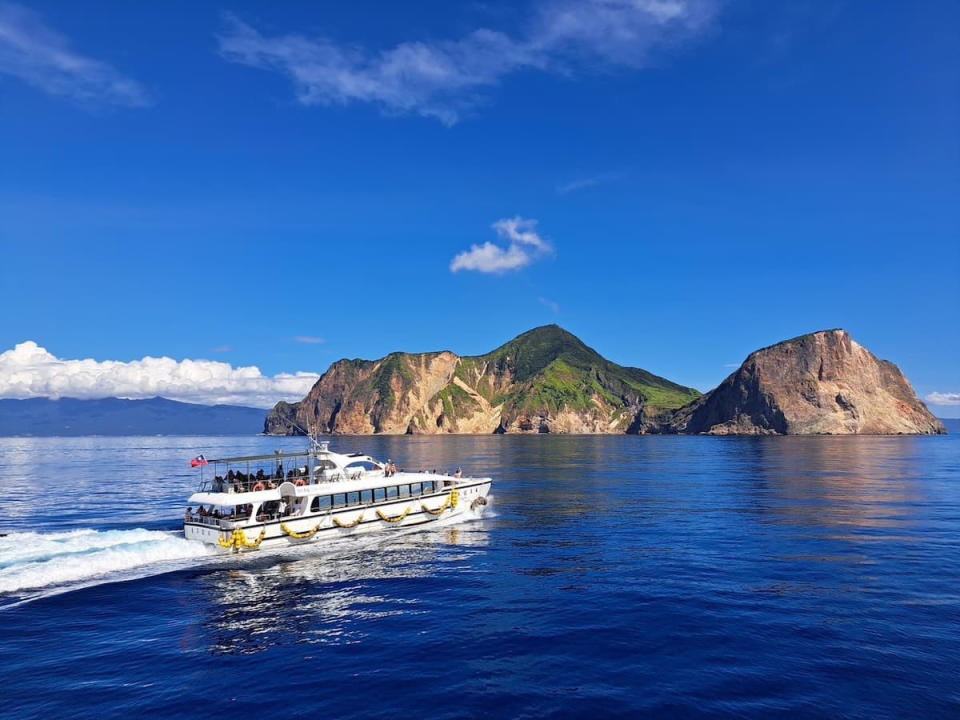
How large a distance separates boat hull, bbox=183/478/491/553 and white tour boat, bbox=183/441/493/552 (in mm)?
67

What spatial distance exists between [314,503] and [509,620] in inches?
918

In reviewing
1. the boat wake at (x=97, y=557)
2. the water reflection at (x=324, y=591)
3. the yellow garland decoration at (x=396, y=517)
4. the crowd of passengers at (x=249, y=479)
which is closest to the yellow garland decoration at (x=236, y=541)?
the boat wake at (x=97, y=557)

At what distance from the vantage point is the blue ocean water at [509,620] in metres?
20.6

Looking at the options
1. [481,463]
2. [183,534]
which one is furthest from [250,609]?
[481,463]

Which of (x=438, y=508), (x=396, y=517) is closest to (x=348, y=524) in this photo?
(x=396, y=517)

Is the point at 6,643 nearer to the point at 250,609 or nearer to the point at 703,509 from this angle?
the point at 250,609

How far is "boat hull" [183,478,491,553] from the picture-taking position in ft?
137

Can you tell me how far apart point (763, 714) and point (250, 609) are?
23.9m

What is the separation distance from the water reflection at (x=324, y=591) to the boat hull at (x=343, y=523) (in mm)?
2111

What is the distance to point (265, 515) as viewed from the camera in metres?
44.2

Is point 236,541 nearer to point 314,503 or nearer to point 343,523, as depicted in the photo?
point 314,503

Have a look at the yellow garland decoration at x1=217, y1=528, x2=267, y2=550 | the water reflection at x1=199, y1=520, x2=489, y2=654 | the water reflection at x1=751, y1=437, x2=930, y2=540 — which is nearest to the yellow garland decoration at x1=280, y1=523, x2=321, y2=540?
the water reflection at x1=199, y1=520, x2=489, y2=654

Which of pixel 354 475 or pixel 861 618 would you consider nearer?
pixel 861 618

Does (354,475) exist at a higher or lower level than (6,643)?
higher
